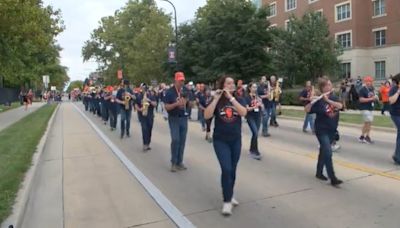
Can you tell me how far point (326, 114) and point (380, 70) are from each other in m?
47.1

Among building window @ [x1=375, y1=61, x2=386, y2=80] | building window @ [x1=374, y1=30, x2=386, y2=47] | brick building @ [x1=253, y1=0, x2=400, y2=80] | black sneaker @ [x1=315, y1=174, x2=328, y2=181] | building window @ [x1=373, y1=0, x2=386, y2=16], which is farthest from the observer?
building window @ [x1=374, y1=30, x2=386, y2=47]

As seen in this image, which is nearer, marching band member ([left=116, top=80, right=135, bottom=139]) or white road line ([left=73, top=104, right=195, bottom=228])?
white road line ([left=73, top=104, right=195, bottom=228])

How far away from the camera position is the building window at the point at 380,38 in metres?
51.6

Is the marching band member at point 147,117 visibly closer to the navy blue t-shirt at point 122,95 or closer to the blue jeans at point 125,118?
the navy blue t-shirt at point 122,95

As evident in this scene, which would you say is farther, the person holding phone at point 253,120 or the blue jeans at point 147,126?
the blue jeans at point 147,126

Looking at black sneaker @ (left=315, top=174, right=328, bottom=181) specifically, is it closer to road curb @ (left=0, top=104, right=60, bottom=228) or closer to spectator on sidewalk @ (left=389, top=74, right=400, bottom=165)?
spectator on sidewalk @ (left=389, top=74, right=400, bottom=165)

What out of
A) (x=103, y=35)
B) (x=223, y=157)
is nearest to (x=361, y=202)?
(x=223, y=157)

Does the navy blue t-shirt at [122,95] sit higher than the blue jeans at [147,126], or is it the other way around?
the navy blue t-shirt at [122,95]

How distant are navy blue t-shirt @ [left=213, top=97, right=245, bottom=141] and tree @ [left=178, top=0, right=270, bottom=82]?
3787 cm

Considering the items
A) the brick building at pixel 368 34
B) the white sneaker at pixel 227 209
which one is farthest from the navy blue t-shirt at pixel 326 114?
the brick building at pixel 368 34

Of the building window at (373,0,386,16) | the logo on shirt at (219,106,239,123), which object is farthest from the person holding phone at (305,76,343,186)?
the building window at (373,0,386,16)

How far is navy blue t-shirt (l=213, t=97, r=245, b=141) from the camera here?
6598 millimetres

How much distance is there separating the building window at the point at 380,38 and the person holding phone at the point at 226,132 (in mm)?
49101

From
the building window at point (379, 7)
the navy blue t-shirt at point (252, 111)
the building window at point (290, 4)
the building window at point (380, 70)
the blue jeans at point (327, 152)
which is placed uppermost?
the building window at point (290, 4)
